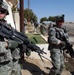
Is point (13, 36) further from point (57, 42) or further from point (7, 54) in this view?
point (57, 42)

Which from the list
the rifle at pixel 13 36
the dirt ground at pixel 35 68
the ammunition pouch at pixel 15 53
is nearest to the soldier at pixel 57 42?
the dirt ground at pixel 35 68

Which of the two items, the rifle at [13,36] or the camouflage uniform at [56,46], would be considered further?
the camouflage uniform at [56,46]

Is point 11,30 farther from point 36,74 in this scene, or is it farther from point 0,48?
point 36,74

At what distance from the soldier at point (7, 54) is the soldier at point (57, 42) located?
257cm

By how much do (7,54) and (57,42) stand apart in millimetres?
2958

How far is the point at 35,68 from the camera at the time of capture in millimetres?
8656

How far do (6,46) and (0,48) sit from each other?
0.33ft

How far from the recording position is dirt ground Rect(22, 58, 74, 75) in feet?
26.6

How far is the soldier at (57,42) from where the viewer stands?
6.83 meters

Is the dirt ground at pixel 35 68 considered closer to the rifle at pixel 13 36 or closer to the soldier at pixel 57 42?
the soldier at pixel 57 42

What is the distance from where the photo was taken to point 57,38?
6.96m

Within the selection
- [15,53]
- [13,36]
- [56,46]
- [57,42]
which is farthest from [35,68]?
[13,36]

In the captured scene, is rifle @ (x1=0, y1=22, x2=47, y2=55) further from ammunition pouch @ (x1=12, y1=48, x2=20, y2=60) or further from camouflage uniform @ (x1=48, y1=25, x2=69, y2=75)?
camouflage uniform @ (x1=48, y1=25, x2=69, y2=75)

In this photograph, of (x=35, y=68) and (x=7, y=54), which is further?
(x=35, y=68)
